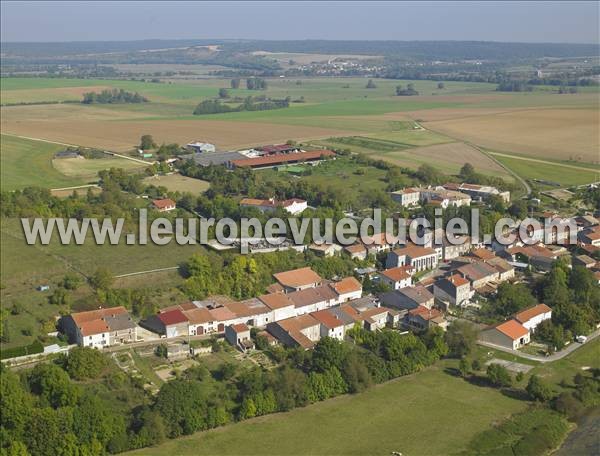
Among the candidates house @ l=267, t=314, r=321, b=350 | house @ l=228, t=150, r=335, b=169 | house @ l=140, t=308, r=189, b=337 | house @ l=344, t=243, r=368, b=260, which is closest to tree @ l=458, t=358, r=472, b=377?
house @ l=267, t=314, r=321, b=350

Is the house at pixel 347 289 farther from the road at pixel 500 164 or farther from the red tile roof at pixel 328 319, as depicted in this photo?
the road at pixel 500 164

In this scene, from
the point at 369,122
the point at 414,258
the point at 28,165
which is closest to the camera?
the point at 414,258

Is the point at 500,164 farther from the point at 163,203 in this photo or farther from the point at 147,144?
the point at 147,144

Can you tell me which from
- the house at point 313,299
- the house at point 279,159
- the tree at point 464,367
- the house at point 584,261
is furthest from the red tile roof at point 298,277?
the house at point 279,159

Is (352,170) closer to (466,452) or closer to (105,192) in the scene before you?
(105,192)

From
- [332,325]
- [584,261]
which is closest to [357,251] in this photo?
[332,325]

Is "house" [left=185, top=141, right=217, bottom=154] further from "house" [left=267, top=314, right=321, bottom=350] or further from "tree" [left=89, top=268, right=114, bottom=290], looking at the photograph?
"house" [left=267, top=314, right=321, bottom=350]

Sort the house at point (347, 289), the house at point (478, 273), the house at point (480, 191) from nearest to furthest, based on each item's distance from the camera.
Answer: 1. the house at point (347, 289)
2. the house at point (478, 273)
3. the house at point (480, 191)
